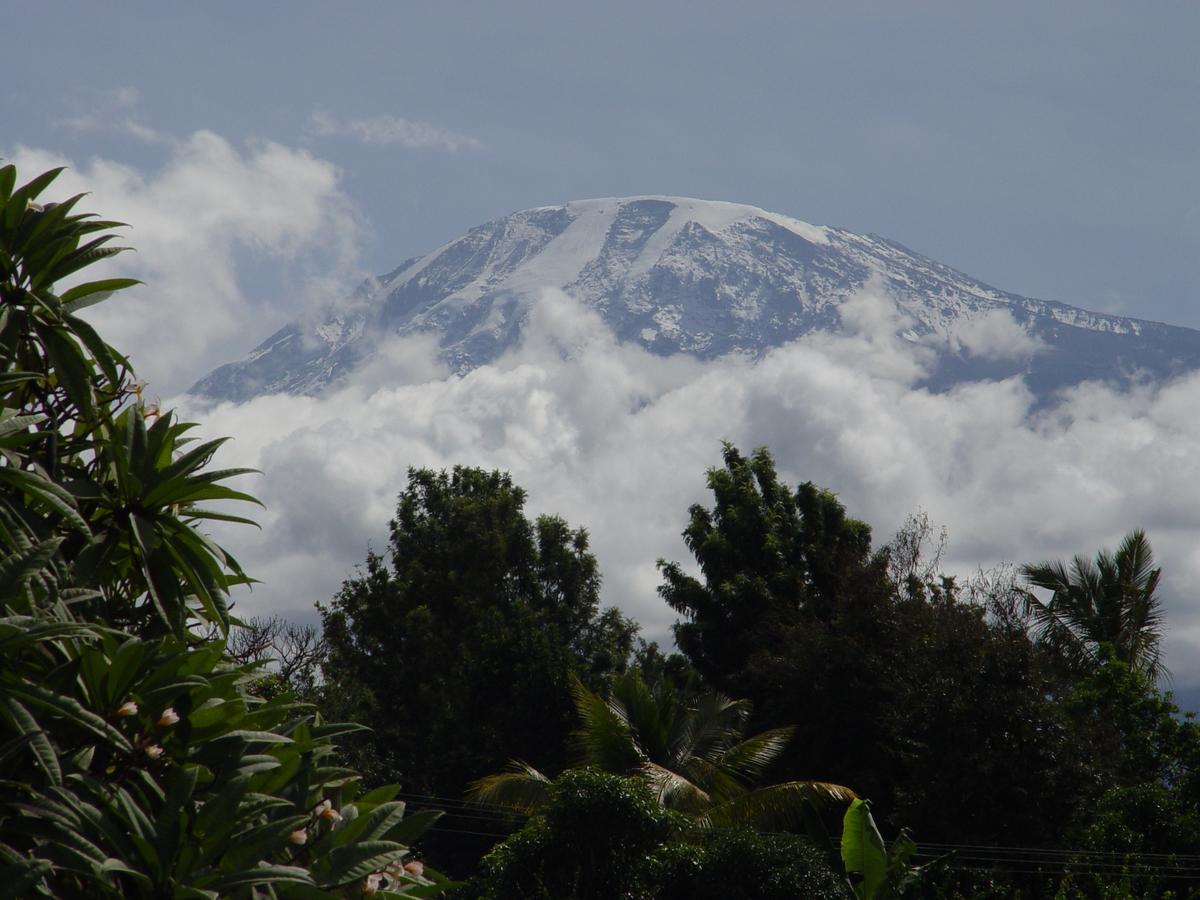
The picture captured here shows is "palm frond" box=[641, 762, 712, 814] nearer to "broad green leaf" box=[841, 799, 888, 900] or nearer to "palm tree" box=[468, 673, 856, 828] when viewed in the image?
"palm tree" box=[468, 673, 856, 828]

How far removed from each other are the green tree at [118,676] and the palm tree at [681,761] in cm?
1395

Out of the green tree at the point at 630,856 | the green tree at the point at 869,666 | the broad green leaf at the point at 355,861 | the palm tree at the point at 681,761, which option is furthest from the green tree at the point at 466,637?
the broad green leaf at the point at 355,861

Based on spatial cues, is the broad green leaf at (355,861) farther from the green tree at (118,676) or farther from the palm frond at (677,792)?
the palm frond at (677,792)

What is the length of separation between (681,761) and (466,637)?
1513 cm

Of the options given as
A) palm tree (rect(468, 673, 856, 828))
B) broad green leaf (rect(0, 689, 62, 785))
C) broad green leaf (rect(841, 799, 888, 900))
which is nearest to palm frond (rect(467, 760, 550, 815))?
palm tree (rect(468, 673, 856, 828))

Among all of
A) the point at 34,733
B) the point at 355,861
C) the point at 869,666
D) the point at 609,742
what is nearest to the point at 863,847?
the point at 609,742

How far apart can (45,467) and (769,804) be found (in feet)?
50.6

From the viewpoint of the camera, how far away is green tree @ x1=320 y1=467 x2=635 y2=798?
29.4m

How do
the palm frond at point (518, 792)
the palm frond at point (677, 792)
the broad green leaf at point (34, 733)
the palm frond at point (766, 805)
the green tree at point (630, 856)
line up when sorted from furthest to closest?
the palm frond at point (518, 792) → the palm frond at point (766, 805) → the palm frond at point (677, 792) → the green tree at point (630, 856) → the broad green leaf at point (34, 733)

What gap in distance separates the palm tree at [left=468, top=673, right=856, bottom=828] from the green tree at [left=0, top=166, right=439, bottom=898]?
14.0m

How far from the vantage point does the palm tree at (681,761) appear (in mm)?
18172

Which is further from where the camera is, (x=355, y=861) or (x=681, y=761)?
(x=681, y=761)

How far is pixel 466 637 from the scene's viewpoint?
34125 mm

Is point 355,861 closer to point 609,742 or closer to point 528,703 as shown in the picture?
point 609,742
